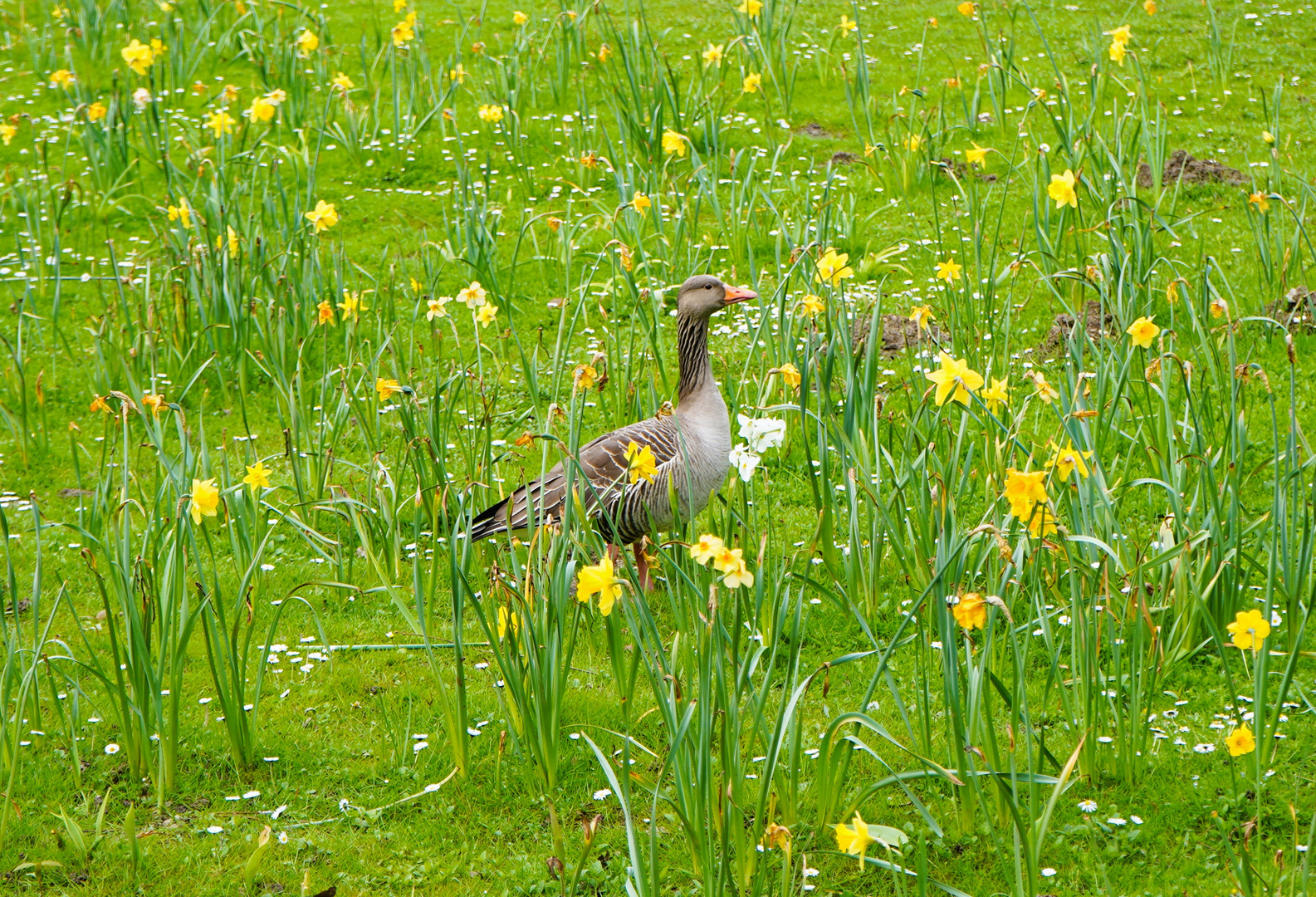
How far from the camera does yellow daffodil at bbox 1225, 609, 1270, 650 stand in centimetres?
306

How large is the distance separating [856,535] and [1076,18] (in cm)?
988

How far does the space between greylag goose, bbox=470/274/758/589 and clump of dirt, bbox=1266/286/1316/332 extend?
330cm

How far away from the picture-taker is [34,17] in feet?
46.3

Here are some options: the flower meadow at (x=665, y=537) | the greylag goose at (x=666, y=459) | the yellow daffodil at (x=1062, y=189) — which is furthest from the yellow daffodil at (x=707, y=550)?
the yellow daffodil at (x=1062, y=189)

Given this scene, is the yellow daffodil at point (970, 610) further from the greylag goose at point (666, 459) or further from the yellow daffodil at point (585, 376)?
the greylag goose at point (666, 459)

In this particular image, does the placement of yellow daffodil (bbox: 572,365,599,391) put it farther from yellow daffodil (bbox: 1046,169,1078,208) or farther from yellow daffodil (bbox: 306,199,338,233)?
yellow daffodil (bbox: 306,199,338,233)

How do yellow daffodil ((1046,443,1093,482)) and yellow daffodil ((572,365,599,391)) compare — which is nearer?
yellow daffodil ((1046,443,1093,482))

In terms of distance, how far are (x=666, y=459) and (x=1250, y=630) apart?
259cm

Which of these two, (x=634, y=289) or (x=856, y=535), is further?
(x=634, y=289)

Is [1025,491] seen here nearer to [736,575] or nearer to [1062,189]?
[736,575]

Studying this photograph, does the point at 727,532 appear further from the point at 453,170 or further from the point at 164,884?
the point at 453,170

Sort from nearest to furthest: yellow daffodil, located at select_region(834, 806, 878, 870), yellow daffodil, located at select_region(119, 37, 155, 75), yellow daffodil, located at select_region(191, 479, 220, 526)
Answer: yellow daffodil, located at select_region(834, 806, 878, 870) → yellow daffodil, located at select_region(191, 479, 220, 526) → yellow daffodil, located at select_region(119, 37, 155, 75)

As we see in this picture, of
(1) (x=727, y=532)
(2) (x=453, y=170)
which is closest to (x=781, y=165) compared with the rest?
(2) (x=453, y=170)

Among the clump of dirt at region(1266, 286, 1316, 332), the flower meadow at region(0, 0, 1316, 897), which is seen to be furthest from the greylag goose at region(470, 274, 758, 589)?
the clump of dirt at region(1266, 286, 1316, 332)
